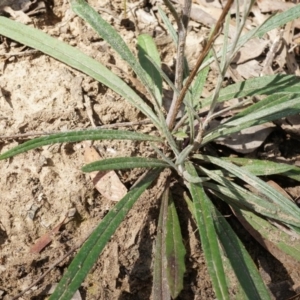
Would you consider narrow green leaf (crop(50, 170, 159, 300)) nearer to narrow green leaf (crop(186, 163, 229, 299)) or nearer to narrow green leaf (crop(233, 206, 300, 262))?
narrow green leaf (crop(186, 163, 229, 299))

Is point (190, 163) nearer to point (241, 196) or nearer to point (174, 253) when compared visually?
point (241, 196)

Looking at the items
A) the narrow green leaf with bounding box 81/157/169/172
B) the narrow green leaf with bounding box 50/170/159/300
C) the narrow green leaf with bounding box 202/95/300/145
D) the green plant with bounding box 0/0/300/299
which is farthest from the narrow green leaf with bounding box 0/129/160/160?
the narrow green leaf with bounding box 202/95/300/145

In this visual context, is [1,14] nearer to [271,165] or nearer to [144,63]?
[144,63]

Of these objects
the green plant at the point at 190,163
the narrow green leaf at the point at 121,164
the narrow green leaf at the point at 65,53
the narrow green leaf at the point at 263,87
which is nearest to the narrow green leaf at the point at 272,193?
the green plant at the point at 190,163

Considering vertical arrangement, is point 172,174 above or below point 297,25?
below

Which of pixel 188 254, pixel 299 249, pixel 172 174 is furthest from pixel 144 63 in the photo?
pixel 299 249

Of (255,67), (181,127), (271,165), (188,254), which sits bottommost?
(188,254)

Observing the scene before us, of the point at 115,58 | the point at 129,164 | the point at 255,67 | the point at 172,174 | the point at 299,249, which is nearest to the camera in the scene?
the point at 129,164
